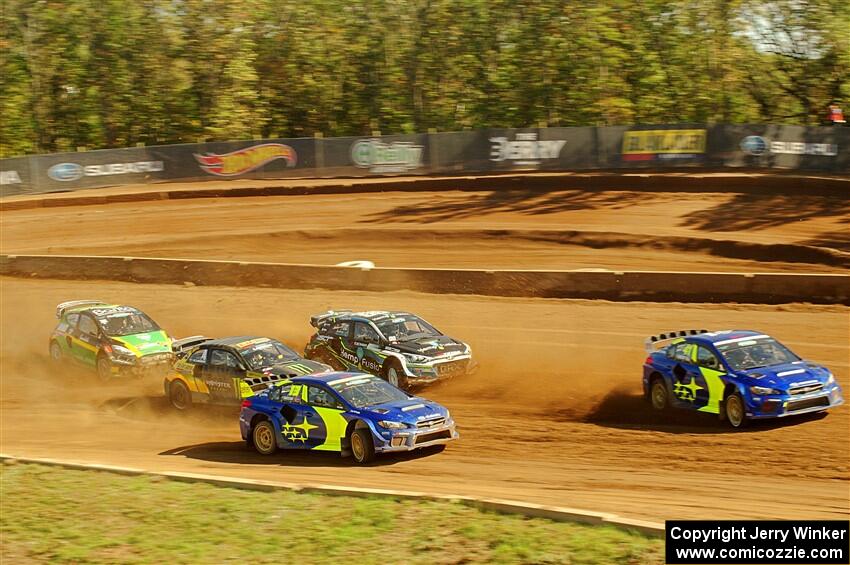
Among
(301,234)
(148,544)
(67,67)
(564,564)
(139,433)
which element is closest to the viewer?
(564,564)

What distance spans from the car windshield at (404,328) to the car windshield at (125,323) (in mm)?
5758

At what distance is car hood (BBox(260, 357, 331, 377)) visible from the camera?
55.5 feet

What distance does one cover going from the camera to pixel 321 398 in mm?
14625

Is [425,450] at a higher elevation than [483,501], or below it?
below

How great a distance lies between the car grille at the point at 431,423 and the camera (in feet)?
45.5

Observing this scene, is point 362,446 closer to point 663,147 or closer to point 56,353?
point 56,353

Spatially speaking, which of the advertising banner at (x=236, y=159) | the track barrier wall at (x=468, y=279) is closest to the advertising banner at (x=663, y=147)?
the advertising banner at (x=236, y=159)

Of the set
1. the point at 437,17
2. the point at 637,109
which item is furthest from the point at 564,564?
the point at 437,17

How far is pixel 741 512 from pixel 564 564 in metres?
2.82

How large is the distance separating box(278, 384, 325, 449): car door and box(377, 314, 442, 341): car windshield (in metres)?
3.84

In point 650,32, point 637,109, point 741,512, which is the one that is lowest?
point 741,512

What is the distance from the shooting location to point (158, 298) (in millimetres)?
25844

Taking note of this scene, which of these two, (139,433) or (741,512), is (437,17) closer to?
(139,433)

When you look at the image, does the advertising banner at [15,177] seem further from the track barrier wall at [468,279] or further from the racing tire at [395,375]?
the racing tire at [395,375]
